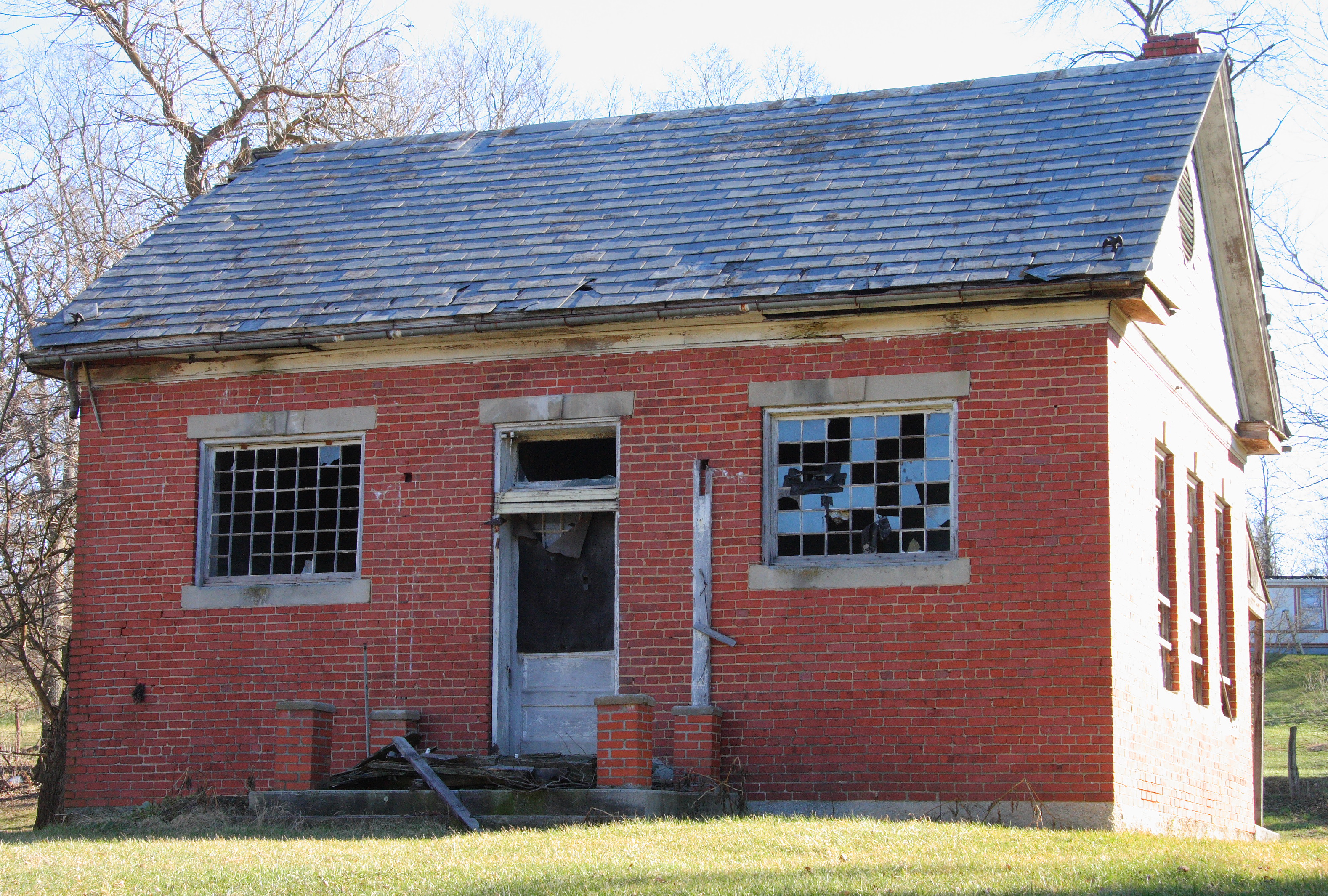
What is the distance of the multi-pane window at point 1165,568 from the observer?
42.4 ft

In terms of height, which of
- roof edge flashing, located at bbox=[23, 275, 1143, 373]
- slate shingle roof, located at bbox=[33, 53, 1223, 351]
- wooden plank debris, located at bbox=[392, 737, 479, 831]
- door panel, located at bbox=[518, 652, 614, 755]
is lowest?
wooden plank debris, located at bbox=[392, 737, 479, 831]

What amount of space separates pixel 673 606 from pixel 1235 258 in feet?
26.4

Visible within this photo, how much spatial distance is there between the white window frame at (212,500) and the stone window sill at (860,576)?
3.60m

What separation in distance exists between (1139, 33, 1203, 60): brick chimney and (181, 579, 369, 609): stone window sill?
929 cm

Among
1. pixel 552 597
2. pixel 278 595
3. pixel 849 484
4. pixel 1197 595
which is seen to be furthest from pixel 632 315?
pixel 1197 595

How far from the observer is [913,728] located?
11.3m

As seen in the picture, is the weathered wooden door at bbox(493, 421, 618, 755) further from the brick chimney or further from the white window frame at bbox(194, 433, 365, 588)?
the brick chimney

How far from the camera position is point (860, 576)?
11.6 metres

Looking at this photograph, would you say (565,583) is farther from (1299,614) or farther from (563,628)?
(1299,614)

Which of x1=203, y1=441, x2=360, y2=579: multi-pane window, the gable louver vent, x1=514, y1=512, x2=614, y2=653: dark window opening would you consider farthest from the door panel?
the gable louver vent

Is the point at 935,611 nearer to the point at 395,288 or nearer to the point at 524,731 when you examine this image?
the point at 524,731

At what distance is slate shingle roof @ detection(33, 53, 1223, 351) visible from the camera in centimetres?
1222

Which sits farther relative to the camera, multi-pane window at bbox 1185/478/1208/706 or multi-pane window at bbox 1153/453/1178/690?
multi-pane window at bbox 1185/478/1208/706

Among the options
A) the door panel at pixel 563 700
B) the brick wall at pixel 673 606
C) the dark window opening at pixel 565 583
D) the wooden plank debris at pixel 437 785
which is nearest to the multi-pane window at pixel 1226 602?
the brick wall at pixel 673 606
